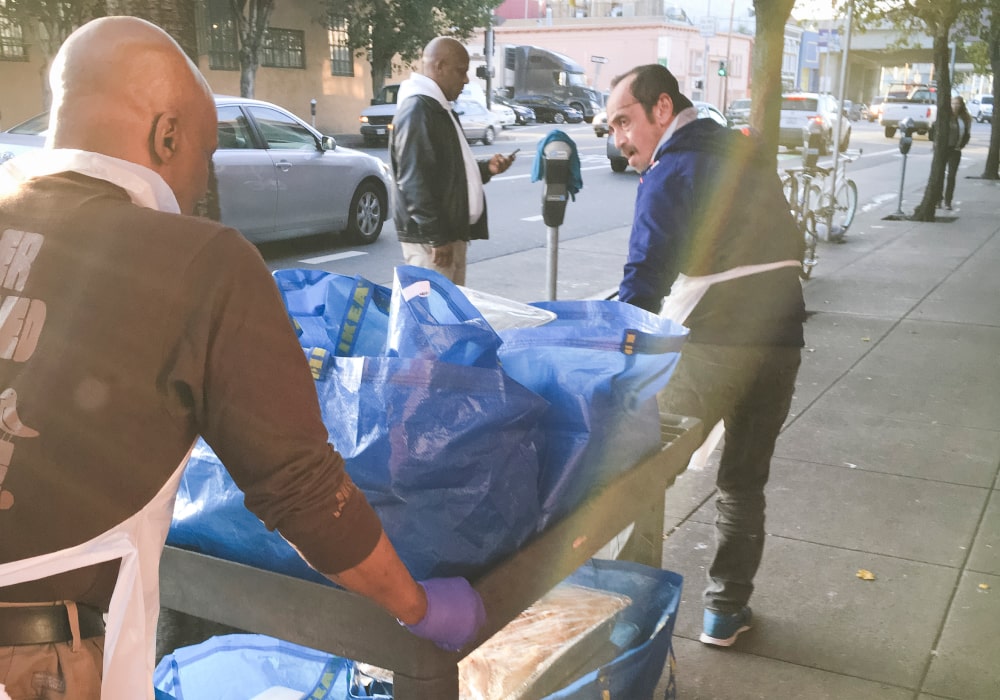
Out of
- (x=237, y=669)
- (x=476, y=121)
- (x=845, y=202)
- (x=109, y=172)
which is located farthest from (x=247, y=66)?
(x=109, y=172)

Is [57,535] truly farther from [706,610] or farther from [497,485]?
[706,610]

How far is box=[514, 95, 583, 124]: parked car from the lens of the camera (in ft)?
147

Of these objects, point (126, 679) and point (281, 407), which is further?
point (126, 679)

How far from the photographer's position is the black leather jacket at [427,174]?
5.28 metres

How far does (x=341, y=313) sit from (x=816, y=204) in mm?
11255

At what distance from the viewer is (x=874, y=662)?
11.2 ft

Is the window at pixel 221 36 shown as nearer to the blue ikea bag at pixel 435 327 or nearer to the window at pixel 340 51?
the window at pixel 340 51

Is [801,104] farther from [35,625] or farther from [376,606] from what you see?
[35,625]

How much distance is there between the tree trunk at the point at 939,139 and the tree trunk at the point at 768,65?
7715mm

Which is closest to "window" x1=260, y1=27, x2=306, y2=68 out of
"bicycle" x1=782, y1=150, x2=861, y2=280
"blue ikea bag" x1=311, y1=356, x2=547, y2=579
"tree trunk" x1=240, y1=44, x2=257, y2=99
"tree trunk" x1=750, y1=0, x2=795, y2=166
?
"tree trunk" x1=240, y1=44, x2=257, y2=99

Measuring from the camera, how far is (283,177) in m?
10.9

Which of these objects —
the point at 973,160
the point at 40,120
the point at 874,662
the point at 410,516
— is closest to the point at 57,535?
the point at 410,516

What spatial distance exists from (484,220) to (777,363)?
9.31 ft

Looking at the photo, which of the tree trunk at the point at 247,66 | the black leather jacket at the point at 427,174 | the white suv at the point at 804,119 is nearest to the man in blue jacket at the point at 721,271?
the black leather jacket at the point at 427,174
